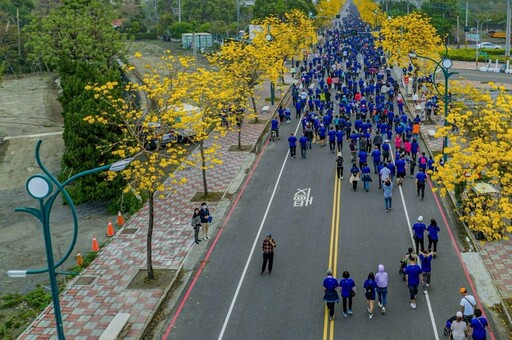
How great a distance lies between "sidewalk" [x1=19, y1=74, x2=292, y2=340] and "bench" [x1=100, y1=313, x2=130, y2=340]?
0.30m

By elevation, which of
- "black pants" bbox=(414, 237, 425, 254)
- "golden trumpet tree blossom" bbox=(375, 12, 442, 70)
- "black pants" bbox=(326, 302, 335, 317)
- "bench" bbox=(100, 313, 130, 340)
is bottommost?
"bench" bbox=(100, 313, 130, 340)

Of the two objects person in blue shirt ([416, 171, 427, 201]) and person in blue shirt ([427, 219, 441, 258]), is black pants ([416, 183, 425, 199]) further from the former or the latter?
person in blue shirt ([427, 219, 441, 258])

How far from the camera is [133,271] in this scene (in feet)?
65.9

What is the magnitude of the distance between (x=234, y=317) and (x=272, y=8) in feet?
228

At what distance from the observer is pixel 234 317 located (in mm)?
16828

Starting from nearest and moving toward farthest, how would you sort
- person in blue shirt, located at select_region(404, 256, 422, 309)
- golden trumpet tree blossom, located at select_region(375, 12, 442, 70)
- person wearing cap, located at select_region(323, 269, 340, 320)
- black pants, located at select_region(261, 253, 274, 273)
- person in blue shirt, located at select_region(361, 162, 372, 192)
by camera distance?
person wearing cap, located at select_region(323, 269, 340, 320)
person in blue shirt, located at select_region(404, 256, 422, 309)
black pants, located at select_region(261, 253, 274, 273)
person in blue shirt, located at select_region(361, 162, 372, 192)
golden trumpet tree blossom, located at select_region(375, 12, 442, 70)

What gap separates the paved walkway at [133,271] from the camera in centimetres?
1689

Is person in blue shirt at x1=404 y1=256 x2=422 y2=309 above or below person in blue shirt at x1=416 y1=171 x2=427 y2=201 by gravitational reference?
below

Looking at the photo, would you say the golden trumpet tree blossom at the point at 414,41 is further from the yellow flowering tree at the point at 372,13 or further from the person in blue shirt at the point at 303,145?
the yellow flowering tree at the point at 372,13

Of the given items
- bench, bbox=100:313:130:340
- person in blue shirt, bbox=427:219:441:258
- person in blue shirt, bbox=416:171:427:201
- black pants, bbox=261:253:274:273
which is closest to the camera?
bench, bbox=100:313:130:340

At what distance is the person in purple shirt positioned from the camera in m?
16.1

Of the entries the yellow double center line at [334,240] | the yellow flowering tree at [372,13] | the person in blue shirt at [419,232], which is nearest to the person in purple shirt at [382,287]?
the yellow double center line at [334,240]

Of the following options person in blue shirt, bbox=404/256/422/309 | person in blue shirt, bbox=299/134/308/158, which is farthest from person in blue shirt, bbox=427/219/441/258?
person in blue shirt, bbox=299/134/308/158

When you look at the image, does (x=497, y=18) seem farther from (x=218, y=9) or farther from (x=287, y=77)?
(x=287, y=77)
